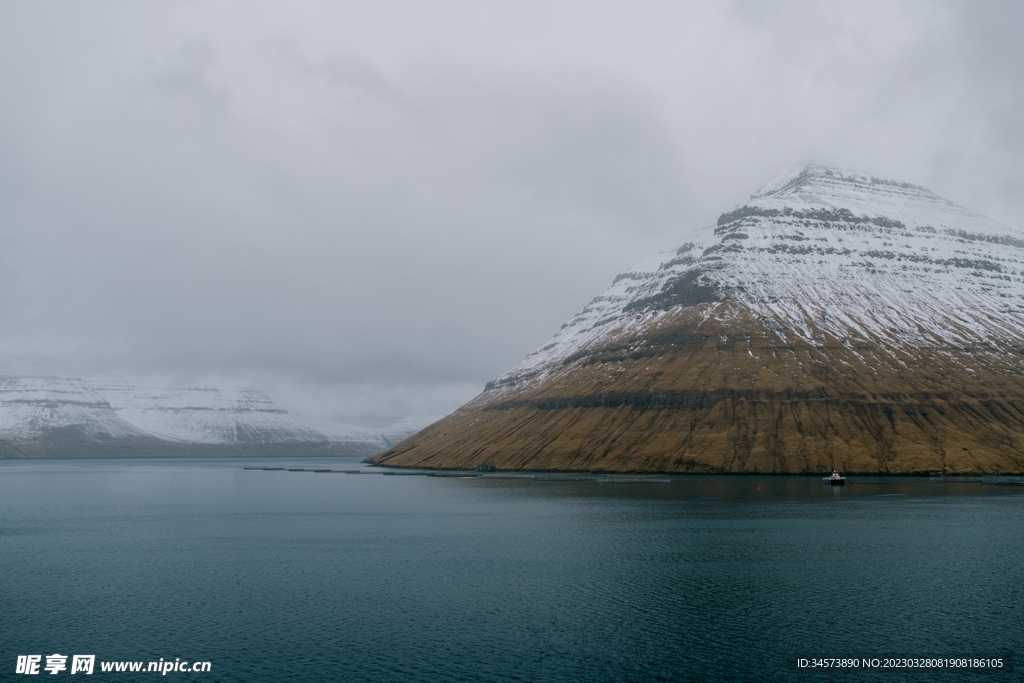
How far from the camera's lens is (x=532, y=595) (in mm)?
93312

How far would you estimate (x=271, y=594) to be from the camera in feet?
314

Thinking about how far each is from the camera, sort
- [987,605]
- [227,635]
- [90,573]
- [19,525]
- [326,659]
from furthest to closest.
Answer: [19,525]
[90,573]
[987,605]
[227,635]
[326,659]

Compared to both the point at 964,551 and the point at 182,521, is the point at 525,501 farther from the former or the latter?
the point at 964,551

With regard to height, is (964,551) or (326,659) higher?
(964,551)

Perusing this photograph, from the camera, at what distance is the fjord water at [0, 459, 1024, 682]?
70.3m

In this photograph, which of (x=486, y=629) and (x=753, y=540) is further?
(x=753, y=540)

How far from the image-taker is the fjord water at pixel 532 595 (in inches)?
2768

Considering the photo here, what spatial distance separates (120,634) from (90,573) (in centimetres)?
3707

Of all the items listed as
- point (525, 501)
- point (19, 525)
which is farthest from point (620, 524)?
point (19, 525)

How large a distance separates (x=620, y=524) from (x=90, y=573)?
90.9 meters

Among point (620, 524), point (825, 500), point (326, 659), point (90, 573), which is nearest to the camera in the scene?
point (326, 659)

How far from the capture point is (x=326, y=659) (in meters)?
70.8

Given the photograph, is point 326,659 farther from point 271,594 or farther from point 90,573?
point 90,573

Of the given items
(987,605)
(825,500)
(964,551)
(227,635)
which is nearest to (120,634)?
(227,635)
